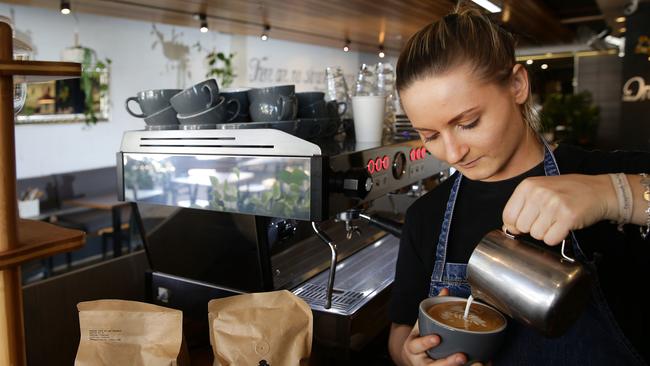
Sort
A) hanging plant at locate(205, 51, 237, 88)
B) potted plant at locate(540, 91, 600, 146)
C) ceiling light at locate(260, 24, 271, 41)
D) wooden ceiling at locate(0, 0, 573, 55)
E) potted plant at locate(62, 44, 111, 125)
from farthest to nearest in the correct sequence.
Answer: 1. potted plant at locate(540, 91, 600, 146)
2. hanging plant at locate(205, 51, 237, 88)
3. ceiling light at locate(260, 24, 271, 41)
4. potted plant at locate(62, 44, 111, 125)
5. wooden ceiling at locate(0, 0, 573, 55)

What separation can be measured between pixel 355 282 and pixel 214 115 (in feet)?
2.11

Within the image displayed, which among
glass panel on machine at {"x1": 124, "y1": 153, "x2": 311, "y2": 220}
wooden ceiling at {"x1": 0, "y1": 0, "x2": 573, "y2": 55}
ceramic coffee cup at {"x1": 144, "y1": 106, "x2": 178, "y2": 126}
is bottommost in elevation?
glass panel on machine at {"x1": 124, "y1": 153, "x2": 311, "y2": 220}

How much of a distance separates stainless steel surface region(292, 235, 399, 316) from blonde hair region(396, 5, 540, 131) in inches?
24.7

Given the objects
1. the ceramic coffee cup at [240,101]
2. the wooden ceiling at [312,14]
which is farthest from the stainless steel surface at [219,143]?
the wooden ceiling at [312,14]

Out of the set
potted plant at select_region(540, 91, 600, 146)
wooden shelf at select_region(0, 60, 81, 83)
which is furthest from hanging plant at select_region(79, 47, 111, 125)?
potted plant at select_region(540, 91, 600, 146)

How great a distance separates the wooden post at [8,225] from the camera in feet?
2.54

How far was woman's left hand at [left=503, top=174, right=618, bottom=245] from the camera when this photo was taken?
0.77 metres

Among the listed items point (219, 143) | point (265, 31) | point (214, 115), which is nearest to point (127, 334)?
point (219, 143)

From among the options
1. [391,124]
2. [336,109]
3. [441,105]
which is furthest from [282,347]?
[391,124]

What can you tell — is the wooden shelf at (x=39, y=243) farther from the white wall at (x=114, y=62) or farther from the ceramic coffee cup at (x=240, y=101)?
the white wall at (x=114, y=62)

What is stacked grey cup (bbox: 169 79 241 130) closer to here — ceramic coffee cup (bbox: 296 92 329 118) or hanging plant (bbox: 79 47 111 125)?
ceramic coffee cup (bbox: 296 92 329 118)

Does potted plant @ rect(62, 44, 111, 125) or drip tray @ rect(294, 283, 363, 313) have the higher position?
potted plant @ rect(62, 44, 111, 125)

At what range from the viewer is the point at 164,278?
155 cm

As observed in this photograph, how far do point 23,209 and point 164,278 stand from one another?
3.39m
